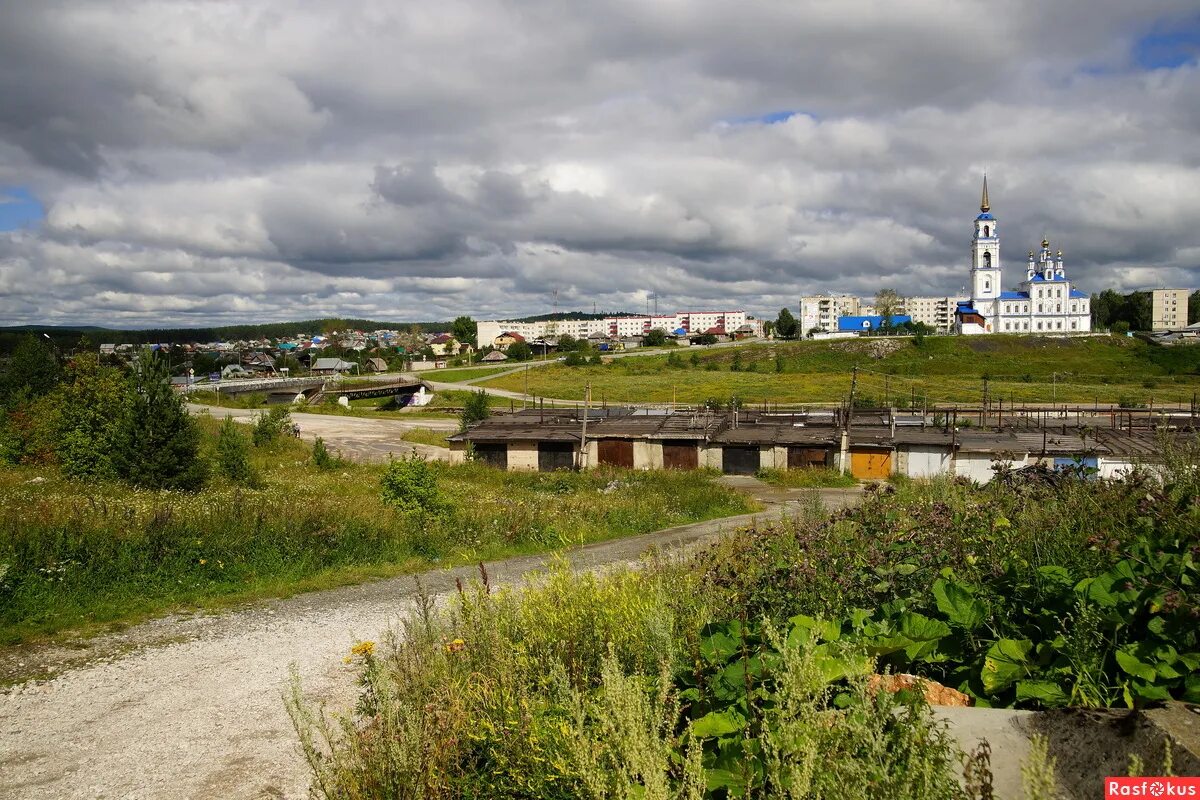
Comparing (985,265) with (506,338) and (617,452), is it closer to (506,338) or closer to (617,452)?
(506,338)

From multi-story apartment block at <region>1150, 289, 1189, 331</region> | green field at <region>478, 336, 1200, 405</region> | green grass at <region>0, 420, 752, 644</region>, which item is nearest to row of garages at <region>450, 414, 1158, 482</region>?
green grass at <region>0, 420, 752, 644</region>

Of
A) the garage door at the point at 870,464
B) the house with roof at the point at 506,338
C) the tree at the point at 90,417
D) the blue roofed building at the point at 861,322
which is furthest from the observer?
the house with roof at the point at 506,338

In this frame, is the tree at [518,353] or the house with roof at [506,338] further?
the house with roof at [506,338]

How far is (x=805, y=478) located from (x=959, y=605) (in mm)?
28474

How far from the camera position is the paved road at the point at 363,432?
3962 cm

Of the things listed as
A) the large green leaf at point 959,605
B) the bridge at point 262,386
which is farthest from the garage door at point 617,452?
the bridge at point 262,386

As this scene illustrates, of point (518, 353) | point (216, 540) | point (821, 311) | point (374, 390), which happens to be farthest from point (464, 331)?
point (216, 540)

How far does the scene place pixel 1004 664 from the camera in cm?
330

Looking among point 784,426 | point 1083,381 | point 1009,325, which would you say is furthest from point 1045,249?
point 784,426

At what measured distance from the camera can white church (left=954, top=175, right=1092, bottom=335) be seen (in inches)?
4542

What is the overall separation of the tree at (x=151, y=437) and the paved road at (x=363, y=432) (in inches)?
570

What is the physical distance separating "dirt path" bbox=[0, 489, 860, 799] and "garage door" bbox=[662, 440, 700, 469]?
25132 mm

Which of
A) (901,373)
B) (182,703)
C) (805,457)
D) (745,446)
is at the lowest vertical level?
(805,457)

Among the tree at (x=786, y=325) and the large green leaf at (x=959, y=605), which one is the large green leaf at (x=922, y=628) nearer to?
the large green leaf at (x=959, y=605)
